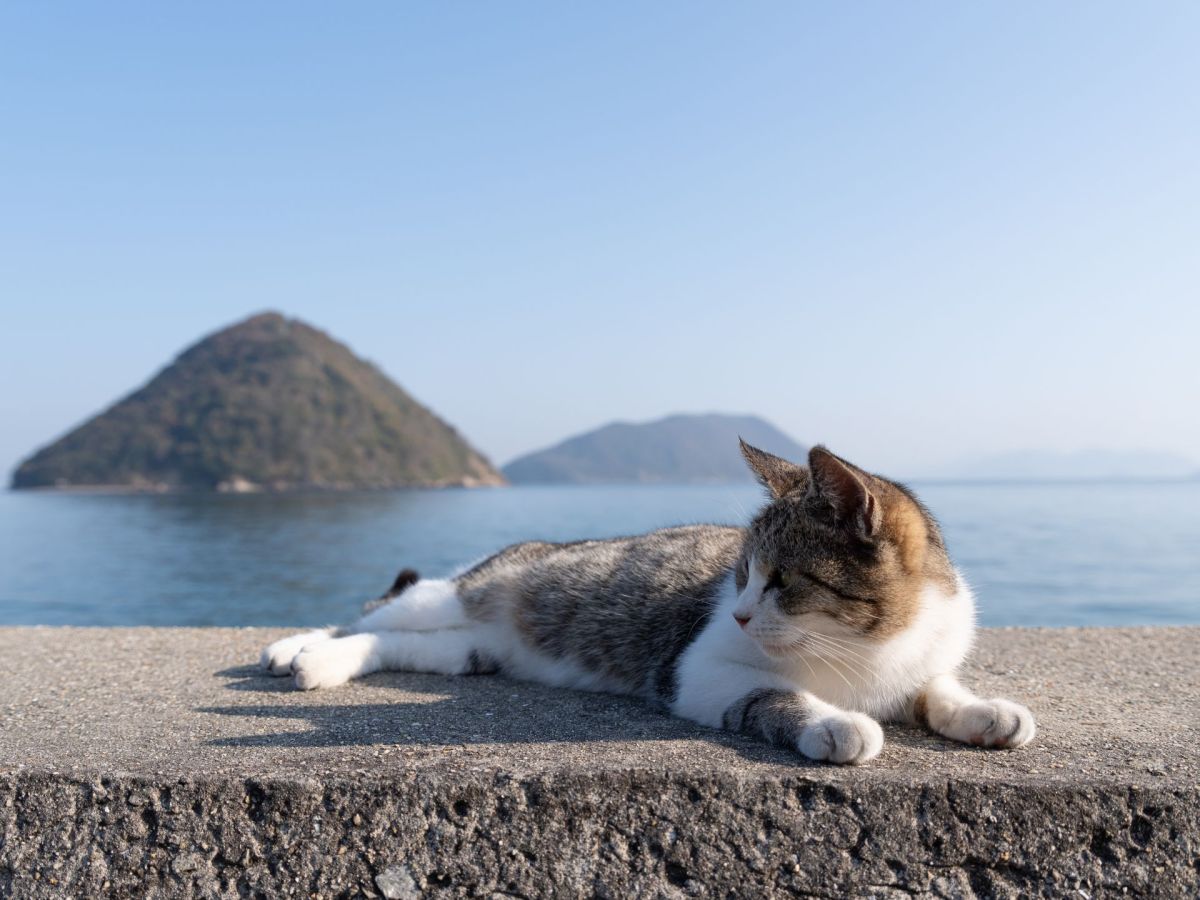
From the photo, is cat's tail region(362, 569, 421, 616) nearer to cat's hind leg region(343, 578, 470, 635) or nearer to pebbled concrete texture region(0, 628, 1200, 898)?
cat's hind leg region(343, 578, 470, 635)

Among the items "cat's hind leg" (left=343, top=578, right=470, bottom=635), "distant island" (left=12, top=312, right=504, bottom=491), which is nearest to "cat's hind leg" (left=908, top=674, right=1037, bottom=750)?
"cat's hind leg" (left=343, top=578, right=470, bottom=635)

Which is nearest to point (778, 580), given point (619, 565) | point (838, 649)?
point (838, 649)

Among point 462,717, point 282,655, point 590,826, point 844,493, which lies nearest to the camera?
point 590,826

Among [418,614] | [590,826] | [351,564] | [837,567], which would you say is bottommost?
[351,564]

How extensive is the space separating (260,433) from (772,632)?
95.0 meters

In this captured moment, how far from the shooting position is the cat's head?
266 centimetres

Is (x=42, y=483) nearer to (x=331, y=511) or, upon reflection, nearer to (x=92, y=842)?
(x=331, y=511)

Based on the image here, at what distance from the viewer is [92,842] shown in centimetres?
235

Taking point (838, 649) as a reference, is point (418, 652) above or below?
below

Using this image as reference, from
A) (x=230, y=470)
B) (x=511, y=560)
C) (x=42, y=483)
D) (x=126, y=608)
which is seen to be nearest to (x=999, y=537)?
(x=126, y=608)

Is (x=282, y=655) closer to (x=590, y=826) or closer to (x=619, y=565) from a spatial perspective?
(x=619, y=565)

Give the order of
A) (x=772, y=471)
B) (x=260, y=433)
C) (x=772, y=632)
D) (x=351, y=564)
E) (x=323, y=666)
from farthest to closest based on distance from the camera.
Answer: (x=260, y=433) < (x=351, y=564) < (x=323, y=666) < (x=772, y=471) < (x=772, y=632)

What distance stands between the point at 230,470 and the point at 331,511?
1370 inches

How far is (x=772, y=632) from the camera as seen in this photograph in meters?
2.81
